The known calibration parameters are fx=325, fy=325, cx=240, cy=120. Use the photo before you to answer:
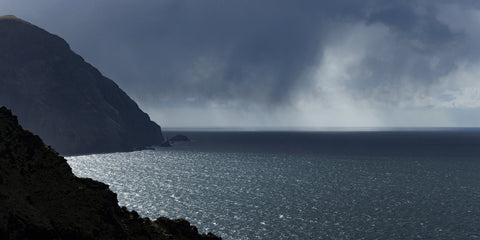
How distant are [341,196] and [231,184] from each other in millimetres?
33092

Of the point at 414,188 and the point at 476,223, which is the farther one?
the point at 414,188

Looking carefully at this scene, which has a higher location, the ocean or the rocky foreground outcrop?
the rocky foreground outcrop

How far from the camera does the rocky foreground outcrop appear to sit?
21.2 meters

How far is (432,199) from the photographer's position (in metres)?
77.8

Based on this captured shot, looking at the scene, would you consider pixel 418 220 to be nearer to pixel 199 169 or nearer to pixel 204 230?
pixel 204 230

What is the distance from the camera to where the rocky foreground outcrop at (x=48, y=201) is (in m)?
21.2

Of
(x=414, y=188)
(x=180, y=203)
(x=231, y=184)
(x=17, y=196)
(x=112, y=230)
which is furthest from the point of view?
(x=231, y=184)

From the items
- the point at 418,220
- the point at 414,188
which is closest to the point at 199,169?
the point at 414,188

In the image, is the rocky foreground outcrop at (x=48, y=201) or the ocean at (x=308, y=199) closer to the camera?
the rocky foreground outcrop at (x=48, y=201)

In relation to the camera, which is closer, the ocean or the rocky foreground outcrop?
the rocky foreground outcrop

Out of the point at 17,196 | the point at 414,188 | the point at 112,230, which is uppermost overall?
the point at 17,196

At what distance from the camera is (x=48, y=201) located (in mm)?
24188

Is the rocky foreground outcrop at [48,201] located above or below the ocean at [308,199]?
above

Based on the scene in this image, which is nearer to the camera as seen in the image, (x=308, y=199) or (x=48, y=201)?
(x=48, y=201)
